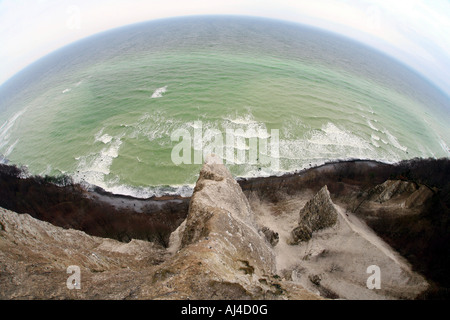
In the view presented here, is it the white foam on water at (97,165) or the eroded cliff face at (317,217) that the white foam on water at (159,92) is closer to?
the white foam on water at (97,165)

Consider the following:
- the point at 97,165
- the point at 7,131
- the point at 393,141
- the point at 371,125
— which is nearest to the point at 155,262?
the point at 97,165

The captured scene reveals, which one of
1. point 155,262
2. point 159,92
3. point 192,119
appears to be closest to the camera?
point 155,262

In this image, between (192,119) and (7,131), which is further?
(7,131)

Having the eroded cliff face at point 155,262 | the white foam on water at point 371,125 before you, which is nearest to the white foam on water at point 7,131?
the eroded cliff face at point 155,262

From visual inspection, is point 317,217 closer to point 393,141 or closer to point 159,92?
point 393,141

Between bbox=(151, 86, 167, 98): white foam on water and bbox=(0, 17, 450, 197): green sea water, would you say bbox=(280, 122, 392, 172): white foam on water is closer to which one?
bbox=(0, 17, 450, 197): green sea water

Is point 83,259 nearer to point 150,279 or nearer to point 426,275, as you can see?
point 150,279

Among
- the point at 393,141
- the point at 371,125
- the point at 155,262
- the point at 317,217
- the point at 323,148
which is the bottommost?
the point at 155,262

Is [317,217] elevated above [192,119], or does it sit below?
below

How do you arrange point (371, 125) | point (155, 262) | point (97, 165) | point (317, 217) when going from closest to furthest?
point (155, 262), point (317, 217), point (97, 165), point (371, 125)
